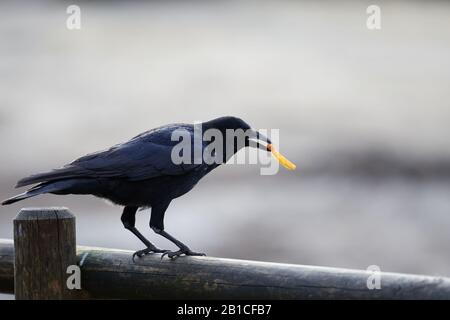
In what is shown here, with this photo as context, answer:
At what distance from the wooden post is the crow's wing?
103 cm

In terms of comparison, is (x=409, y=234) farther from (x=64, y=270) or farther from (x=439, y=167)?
(x=64, y=270)

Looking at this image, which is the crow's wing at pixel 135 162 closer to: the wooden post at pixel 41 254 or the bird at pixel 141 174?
the bird at pixel 141 174

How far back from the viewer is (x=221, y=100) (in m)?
21.4

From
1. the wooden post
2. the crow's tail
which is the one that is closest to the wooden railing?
the wooden post

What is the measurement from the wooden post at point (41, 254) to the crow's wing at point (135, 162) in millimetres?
1027

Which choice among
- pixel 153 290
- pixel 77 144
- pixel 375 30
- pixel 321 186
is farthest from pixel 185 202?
pixel 375 30

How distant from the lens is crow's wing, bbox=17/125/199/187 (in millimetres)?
6250

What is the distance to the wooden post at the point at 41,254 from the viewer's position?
5.02 metres

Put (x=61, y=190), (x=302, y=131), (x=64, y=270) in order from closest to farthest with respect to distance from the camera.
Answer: (x=64, y=270) < (x=61, y=190) < (x=302, y=131)

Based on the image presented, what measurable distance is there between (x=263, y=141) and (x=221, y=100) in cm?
1457

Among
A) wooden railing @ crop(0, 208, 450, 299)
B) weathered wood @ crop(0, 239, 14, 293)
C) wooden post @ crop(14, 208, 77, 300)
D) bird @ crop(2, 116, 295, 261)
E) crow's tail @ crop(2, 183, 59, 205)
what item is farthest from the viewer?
bird @ crop(2, 116, 295, 261)

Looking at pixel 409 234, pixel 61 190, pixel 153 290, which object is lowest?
pixel 409 234

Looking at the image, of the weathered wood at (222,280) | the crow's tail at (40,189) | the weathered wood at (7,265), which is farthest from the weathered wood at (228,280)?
the crow's tail at (40,189)

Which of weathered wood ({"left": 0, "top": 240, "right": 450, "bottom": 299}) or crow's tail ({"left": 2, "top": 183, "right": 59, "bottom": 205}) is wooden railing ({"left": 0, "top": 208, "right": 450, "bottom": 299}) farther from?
crow's tail ({"left": 2, "top": 183, "right": 59, "bottom": 205})
